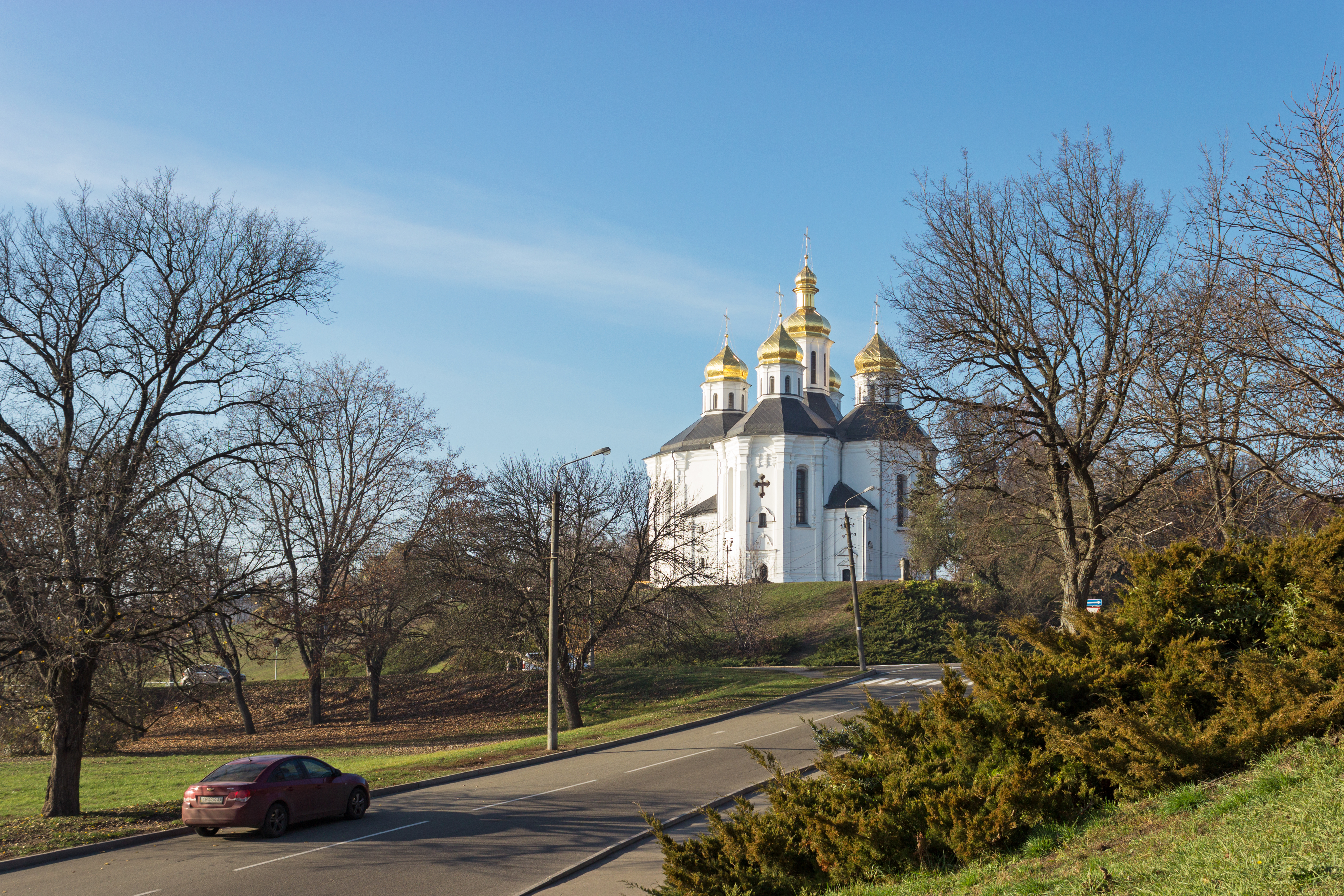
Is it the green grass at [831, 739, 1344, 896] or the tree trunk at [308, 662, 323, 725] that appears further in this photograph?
the tree trunk at [308, 662, 323, 725]

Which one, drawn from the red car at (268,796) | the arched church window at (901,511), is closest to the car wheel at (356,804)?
the red car at (268,796)

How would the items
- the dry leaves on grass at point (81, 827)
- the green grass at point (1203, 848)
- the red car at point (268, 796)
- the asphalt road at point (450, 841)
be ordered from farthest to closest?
the red car at point (268, 796), the dry leaves on grass at point (81, 827), the asphalt road at point (450, 841), the green grass at point (1203, 848)

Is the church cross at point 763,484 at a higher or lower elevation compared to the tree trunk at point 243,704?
higher

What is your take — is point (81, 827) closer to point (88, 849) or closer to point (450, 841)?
point (88, 849)

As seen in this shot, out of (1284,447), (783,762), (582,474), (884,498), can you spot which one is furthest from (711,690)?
(884,498)

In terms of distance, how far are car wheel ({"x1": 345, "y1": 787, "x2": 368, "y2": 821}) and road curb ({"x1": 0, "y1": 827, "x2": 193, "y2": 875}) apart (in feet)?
6.85

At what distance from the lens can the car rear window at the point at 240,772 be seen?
43.1 ft

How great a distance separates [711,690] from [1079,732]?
84.8 feet

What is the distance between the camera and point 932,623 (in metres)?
46.8

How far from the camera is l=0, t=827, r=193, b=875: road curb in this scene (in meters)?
11.4

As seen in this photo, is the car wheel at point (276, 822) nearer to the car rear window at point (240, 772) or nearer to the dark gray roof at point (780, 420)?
the car rear window at point (240, 772)

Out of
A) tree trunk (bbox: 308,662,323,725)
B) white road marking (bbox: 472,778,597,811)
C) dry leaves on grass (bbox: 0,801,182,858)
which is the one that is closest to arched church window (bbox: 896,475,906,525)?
tree trunk (bbox: 308,662,323,725)

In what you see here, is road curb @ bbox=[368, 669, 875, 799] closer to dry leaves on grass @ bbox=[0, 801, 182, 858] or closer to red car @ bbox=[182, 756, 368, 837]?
red car @ bbox=[182, 756, 368, 837]

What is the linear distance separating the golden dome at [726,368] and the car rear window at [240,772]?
64.9 m
